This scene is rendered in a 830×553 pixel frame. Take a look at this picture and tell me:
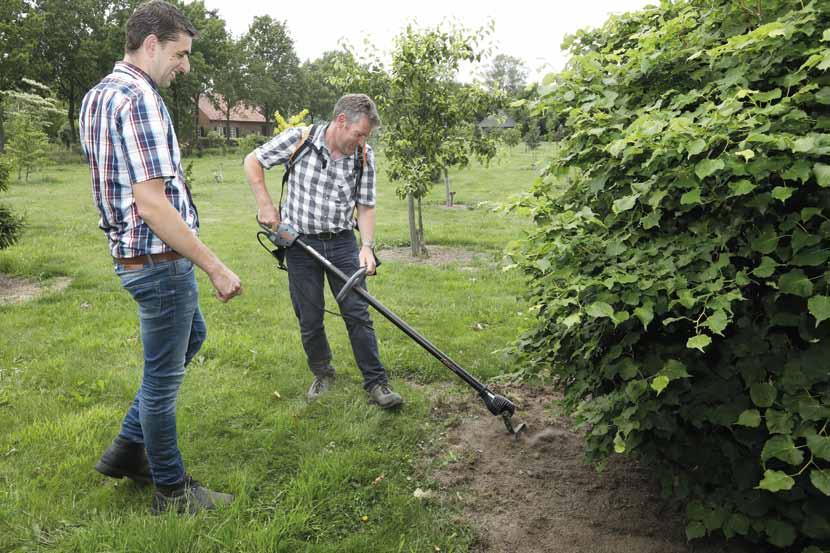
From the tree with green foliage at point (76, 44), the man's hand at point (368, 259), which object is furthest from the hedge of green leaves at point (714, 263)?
the tree with green foliage at point (76, 44)

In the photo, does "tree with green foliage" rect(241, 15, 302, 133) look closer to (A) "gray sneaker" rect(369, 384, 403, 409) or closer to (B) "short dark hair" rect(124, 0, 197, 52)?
(A) "gray sneaker" rect(369, 384, 403, 409)

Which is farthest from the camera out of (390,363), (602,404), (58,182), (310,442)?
(58,182)

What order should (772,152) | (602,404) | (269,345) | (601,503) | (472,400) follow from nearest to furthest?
(772,152) < (602,404) < (601,503) < (472,400) < (269,345)

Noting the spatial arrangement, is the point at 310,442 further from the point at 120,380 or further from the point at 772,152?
the point at 772,152

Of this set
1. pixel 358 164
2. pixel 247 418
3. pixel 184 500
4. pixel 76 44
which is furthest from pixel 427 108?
pixel 76 44

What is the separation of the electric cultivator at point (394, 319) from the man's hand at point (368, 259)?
0.63 feet

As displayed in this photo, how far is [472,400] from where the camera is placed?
4.45 metres

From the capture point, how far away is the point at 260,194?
13.5 feet

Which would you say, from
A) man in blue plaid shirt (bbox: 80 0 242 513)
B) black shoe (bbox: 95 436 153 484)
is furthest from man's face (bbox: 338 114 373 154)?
black shoe (bbox: 95 436 153 484)

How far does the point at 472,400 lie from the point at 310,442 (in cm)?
126

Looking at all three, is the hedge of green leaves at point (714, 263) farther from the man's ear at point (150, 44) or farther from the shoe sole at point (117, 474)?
the shoe sole at point (117, 474)

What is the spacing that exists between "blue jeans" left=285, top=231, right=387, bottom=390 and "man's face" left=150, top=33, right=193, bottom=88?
1.71 metres

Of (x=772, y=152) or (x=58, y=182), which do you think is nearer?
(x=772, y=152)

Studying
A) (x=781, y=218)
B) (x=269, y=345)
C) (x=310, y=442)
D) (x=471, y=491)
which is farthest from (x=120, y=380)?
(x=781, y=218)
